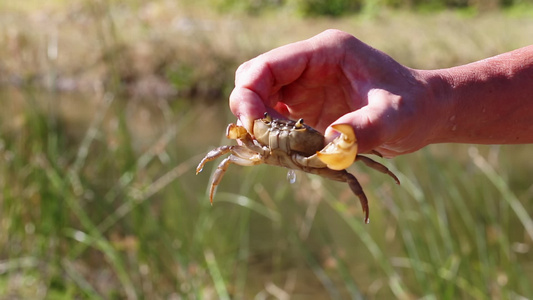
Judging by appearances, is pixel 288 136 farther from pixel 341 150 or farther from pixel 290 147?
pixel 341 150

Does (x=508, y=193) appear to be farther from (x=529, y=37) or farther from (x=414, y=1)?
(x=414, y=1)

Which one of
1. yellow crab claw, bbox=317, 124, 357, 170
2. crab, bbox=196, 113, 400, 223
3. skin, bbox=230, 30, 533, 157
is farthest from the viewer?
crab, bbox=196, 113, 400, 223

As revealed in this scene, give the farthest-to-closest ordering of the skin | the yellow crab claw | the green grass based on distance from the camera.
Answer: the green grass → the skin → the yellow crab claw

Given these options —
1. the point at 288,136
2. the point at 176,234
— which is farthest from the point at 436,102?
the point at 176,234

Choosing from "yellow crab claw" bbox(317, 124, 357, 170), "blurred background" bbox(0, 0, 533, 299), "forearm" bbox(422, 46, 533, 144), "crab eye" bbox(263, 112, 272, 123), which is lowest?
"blurred background" bbox(0, 0, 533, 299)

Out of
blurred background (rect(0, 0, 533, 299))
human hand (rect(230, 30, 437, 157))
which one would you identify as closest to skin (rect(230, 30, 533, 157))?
human hand (rect(230, 30, 437, 157))

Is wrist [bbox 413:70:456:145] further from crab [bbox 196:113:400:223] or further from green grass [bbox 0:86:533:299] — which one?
green grass [bbox 0:86:533:299]

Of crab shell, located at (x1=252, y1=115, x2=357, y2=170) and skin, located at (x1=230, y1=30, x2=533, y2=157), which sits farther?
crab shell, located at (x1=252, y1=115, x2=357, y2=170)
